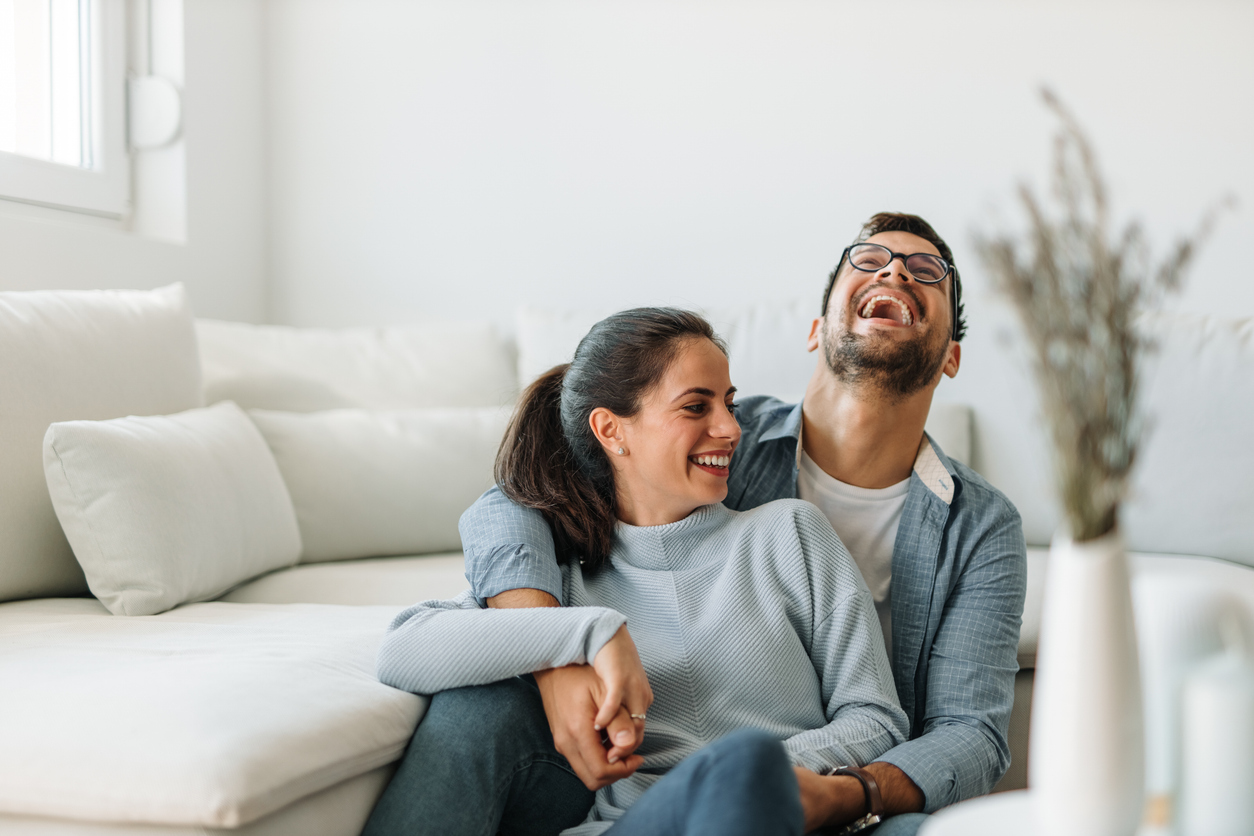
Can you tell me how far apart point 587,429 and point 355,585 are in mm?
724

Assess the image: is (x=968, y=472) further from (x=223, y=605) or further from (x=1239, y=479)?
(x=223, y=605)

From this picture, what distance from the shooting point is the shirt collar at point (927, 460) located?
1.42m

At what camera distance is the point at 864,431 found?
1461mm

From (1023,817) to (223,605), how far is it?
1287 millimetres

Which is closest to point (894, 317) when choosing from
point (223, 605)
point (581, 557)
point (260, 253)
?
point (581, 557)

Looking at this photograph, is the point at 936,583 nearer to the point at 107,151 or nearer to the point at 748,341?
the point at 748,341

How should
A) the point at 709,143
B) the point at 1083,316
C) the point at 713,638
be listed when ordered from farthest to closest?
the point at 709,143
the point at 713,638
the point at 1083,316

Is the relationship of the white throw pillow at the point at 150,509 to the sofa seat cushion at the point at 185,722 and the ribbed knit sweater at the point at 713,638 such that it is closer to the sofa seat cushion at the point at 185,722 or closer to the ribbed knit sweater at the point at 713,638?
→ the sofa seat cushion at the point at 185,722

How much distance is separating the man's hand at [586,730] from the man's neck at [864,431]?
574 millimetres

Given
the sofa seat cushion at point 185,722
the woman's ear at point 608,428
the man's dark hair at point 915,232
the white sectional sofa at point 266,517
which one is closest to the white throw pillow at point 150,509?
the white sectional sofa at point 266,517

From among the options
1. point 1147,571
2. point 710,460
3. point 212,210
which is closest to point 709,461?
point 710,460

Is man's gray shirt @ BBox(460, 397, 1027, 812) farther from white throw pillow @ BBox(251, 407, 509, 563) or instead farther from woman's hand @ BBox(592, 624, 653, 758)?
white throw pillow @ BBox(251, 407, 509, 563)

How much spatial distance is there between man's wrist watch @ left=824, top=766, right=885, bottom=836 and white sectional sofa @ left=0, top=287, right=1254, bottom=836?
416 millimetres

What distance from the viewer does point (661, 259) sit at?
2.71m
